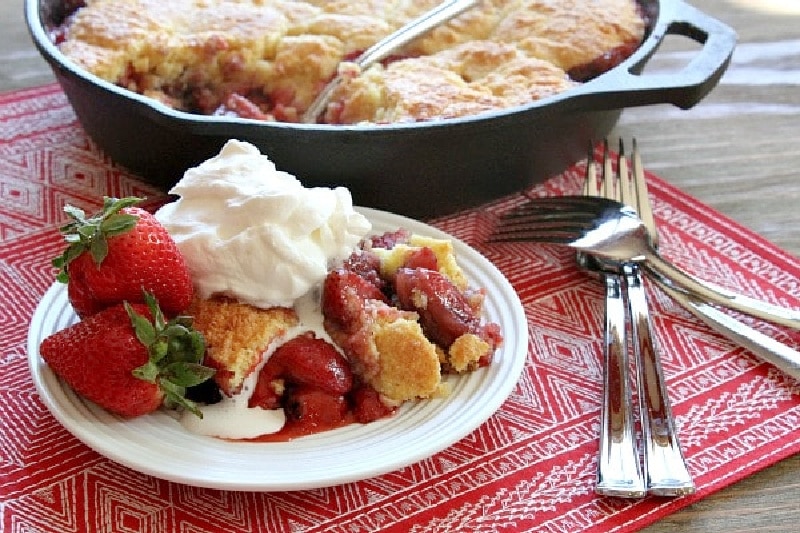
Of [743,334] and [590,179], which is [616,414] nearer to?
[743,334]

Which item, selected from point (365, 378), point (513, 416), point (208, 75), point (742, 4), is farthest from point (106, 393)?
point (742, 4)

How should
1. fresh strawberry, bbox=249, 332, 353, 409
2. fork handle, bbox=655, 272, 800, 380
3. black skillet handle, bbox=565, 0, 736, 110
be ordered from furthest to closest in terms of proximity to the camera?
black skillet handle, bbox=565, 0, 736, 110 < fork handle, bbox=655, 272, 800, 380 < fresh strawberry, bbox=249, 332, 353, 409

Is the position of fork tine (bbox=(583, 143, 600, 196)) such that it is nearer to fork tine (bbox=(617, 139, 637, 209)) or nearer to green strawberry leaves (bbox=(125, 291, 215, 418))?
fork tine (bbox=(617, 139, 637, 209))

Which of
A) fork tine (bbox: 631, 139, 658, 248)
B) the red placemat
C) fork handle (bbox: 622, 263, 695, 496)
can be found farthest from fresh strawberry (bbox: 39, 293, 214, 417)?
fork tine (bbox: 631, 139, 658, 248)

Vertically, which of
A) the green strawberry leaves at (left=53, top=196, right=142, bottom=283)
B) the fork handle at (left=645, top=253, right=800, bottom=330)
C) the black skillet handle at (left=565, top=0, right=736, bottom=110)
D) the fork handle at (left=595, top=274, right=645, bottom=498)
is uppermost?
the black skillet handle at (left=565, top=0, right=736, bottom=110)

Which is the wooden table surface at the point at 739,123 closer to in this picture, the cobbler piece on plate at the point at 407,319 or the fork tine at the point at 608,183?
the fork tine at the point at 608,183

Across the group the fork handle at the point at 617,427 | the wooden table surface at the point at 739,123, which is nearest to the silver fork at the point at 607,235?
the fork handle at the point at 617,427

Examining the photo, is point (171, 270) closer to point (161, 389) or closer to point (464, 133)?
point (161, 389)

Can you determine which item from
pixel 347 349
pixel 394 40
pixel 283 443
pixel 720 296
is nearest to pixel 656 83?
pixel 720 296
